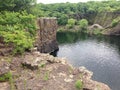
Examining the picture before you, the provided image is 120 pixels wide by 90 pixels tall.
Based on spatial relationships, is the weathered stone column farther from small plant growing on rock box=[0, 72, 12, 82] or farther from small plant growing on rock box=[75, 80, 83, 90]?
small plant growing on rock box=[75, 80, 83, 90]

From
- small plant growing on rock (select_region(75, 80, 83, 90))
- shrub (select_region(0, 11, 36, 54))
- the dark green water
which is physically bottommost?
the dark green water

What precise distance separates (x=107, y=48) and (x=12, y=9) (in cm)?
3968

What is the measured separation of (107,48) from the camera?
3784 inches

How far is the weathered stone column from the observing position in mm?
86875

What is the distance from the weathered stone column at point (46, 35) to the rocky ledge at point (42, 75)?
38592mm

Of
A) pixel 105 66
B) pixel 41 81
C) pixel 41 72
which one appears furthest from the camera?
pixel 105 66

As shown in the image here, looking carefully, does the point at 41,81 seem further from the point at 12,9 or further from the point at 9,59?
the point at 12,9

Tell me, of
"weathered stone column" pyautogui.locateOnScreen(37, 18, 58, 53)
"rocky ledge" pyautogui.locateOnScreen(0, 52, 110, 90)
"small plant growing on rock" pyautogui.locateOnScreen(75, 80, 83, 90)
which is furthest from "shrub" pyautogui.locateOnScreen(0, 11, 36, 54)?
"weathered stone column" pyautogui.locateOnScreen(37, 18, 58, 53)

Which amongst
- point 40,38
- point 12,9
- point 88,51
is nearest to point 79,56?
point 88,51

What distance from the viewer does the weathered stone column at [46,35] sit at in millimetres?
86875

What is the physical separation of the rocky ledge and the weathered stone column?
38592 mm

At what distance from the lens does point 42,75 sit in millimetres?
41844

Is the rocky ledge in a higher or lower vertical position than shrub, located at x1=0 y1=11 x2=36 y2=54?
lower

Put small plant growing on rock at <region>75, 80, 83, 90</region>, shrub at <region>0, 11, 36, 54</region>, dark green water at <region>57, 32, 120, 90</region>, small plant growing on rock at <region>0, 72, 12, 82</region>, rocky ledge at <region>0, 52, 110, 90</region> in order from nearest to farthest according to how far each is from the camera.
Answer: rocky ledge at <region>0, 52, 110, 90</region>
small plant growing on rock at <region>75, 80, 83, 90</region>
small plant growing on rock at <region>0, 72, 12, 82</region>
shrub at <region>0, 11, 36, 54</region>
dark green water at <region>57, 32, 120, 90</region>
